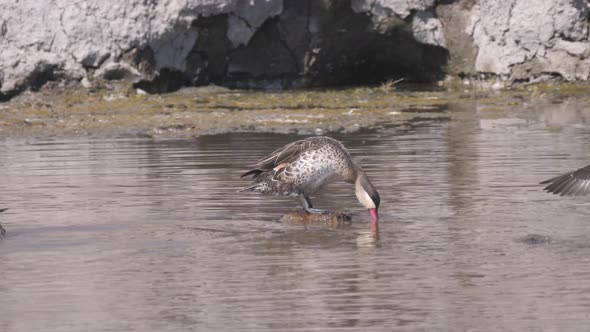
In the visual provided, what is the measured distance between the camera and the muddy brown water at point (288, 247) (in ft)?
23.5

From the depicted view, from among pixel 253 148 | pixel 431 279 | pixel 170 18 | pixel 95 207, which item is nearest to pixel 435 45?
pixel 170 18

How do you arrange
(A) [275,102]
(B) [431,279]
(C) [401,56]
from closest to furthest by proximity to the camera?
(B) [431,279] < (A) [275,102] < (C) [401,56]

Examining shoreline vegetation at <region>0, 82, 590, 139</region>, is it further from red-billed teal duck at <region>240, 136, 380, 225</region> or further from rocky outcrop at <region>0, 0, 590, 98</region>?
red-billed teal duck at <region>240, 136, 380, 225</region>

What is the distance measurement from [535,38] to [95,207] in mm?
14287

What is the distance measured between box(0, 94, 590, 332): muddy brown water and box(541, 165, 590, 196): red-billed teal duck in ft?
0.63

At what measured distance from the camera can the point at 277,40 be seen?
24.3 m

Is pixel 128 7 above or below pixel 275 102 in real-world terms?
above

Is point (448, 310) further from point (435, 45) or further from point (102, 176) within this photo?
point (435, 45)

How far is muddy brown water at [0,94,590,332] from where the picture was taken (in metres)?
7.15

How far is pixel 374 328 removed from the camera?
673 centimetres

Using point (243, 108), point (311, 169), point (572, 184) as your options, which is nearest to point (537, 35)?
point (243, 108)

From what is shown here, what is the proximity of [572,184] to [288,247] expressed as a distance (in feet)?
9.33

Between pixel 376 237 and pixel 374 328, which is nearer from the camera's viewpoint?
pixel 374 328

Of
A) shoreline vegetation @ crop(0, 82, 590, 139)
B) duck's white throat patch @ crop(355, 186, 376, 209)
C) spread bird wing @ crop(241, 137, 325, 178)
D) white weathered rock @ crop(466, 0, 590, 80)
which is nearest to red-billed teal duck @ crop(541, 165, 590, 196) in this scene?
duck's white throat patch @ crop(355, 186, 376, 209)
